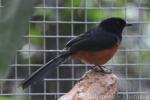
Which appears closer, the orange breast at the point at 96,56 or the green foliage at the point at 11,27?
the green foliage at the point at 11,27

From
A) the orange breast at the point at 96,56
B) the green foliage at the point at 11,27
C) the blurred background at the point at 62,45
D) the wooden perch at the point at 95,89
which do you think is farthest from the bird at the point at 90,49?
the green foliage at the point at 11,27

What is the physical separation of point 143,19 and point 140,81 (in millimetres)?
416

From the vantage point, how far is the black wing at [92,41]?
207 cm

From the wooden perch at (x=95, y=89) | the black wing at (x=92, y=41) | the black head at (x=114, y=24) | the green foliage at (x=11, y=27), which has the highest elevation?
the green foliage at (x=11, y=27)

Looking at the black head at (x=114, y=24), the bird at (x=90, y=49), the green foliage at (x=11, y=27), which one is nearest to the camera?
the green foliage at (x=11, y=27)

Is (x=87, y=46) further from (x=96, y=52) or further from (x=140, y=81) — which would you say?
(x=140, y=81)

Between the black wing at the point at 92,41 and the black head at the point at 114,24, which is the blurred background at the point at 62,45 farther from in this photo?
the black wing at the point at 92,41

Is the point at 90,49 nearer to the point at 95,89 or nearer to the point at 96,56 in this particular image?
the point at 96,56

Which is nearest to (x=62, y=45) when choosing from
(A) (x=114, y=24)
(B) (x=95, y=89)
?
(A) (x=114, y=24)

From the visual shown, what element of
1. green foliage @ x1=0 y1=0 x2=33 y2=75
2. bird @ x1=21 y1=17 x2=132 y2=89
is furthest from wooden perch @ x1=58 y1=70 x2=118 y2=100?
green foliage @ x1=0 y1=0 x2=33 y2=75

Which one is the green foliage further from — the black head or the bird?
the black head

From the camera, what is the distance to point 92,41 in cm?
215

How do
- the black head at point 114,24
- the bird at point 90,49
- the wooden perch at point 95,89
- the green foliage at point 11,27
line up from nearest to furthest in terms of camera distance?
the green foliage at point 11,27 < the wooden perch at point 95,89 < the bird at point 90,49 < the black head at point 114,24

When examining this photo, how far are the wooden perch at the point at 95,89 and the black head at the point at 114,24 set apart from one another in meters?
0.70
